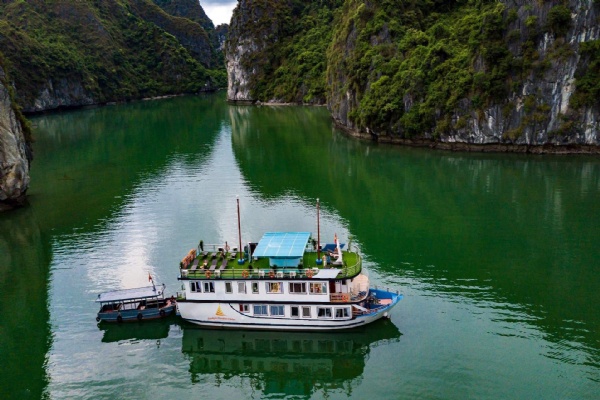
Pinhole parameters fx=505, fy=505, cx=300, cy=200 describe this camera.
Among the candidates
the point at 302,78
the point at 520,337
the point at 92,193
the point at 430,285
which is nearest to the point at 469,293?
the point at 430,285

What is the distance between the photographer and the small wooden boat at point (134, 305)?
1046 inches

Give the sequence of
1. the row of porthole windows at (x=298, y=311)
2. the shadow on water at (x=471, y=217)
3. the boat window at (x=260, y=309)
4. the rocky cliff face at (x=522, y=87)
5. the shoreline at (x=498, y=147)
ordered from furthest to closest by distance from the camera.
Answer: the shoreline at (x=498, y=147) < the rocky cliff face at (x=522, y=87) < the shadow on water at (x=471, y=217) < the boat window at (x=260, y=309) < the row of porthole windows at (x=298, y=311)

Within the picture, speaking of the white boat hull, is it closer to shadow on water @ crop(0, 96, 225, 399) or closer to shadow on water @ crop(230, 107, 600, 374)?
shadow on water @ crop(0, 96, 225, 399)

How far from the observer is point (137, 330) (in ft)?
85.8

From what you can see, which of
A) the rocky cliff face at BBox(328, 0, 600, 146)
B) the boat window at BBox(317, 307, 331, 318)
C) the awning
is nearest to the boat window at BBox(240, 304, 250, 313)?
the boat window at BBox(317, 307, 331, 318)

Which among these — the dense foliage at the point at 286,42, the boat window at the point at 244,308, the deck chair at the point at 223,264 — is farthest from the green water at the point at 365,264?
the dense foliage at the point at 286,42

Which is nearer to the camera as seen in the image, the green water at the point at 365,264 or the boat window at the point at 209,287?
the green water at the point at 365,264

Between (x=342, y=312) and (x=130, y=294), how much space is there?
11707mm

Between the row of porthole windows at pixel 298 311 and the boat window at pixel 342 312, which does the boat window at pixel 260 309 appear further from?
the boat window at pixel 342 312

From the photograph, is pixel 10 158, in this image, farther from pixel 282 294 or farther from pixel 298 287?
pixel 298 287

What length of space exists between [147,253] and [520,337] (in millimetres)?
24437

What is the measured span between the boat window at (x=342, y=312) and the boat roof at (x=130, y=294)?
9.99 meters

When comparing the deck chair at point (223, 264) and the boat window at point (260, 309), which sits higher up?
the deck chair at point (223, 264)

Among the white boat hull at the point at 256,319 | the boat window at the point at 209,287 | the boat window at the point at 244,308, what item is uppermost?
the boat window at the point at 209,287
